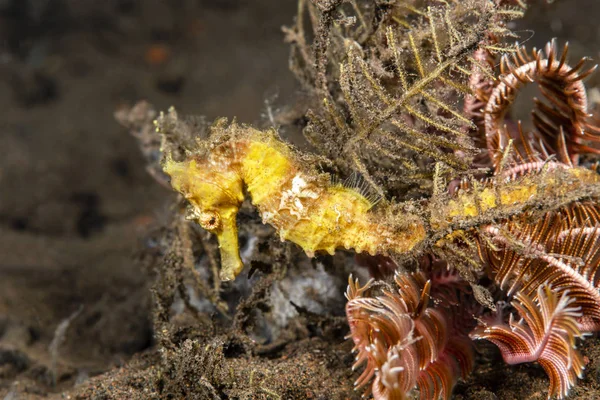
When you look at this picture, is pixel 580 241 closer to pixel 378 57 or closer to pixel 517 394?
pixel 517 394

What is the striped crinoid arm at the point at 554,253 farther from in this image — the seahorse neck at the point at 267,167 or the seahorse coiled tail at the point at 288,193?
the seahorse neck at the point at 267,167

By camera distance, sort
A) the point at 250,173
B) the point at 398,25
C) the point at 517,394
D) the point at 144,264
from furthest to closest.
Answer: the point at 144,264
the point at 398,25
the point at 517,394
the point at 250,173

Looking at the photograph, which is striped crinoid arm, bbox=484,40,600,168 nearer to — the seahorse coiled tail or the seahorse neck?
the seahorse coiled tail

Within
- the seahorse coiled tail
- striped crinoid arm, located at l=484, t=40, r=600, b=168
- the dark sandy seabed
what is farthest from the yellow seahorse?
the dark sandy seabed

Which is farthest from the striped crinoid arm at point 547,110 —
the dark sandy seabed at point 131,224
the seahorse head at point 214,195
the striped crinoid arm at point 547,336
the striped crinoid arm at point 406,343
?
the seahorse head at point 214,195

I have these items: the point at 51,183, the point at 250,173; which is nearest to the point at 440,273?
the point at 250,173
